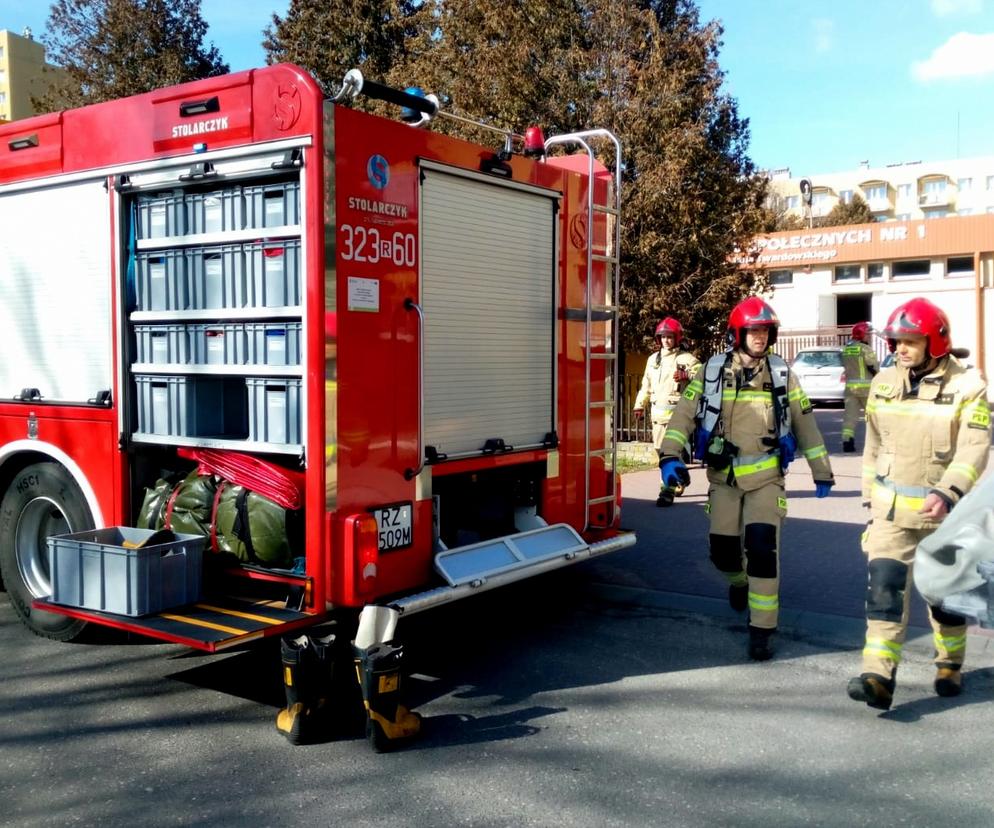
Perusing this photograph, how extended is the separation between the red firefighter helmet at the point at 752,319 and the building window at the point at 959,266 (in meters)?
34.7

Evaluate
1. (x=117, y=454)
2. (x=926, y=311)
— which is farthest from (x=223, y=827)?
(x=926, y=311)

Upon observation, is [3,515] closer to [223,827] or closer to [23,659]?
[23,659]

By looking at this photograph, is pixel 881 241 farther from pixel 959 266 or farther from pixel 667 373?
pixel 667 373

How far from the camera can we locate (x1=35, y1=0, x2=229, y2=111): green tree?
24.9 meters

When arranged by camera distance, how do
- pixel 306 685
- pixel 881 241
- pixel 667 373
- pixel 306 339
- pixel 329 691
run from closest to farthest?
1. pixel 306 685
2. pixel 329 691
3. pixel 306 339
4. pixel 667 373
5. pixel 881 241

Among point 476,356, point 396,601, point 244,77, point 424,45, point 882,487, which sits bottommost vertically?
point 396,601

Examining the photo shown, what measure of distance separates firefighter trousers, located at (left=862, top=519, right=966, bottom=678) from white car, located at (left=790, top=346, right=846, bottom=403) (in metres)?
20.4

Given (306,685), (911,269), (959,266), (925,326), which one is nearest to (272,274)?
(306,685)

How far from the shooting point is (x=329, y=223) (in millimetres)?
4750

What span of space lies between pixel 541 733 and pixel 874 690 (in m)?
1.56

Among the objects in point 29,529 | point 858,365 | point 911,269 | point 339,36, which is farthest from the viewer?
point 911,269

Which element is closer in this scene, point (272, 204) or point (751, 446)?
point (272, 204)

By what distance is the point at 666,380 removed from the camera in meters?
10.5

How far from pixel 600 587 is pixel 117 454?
3464mm
